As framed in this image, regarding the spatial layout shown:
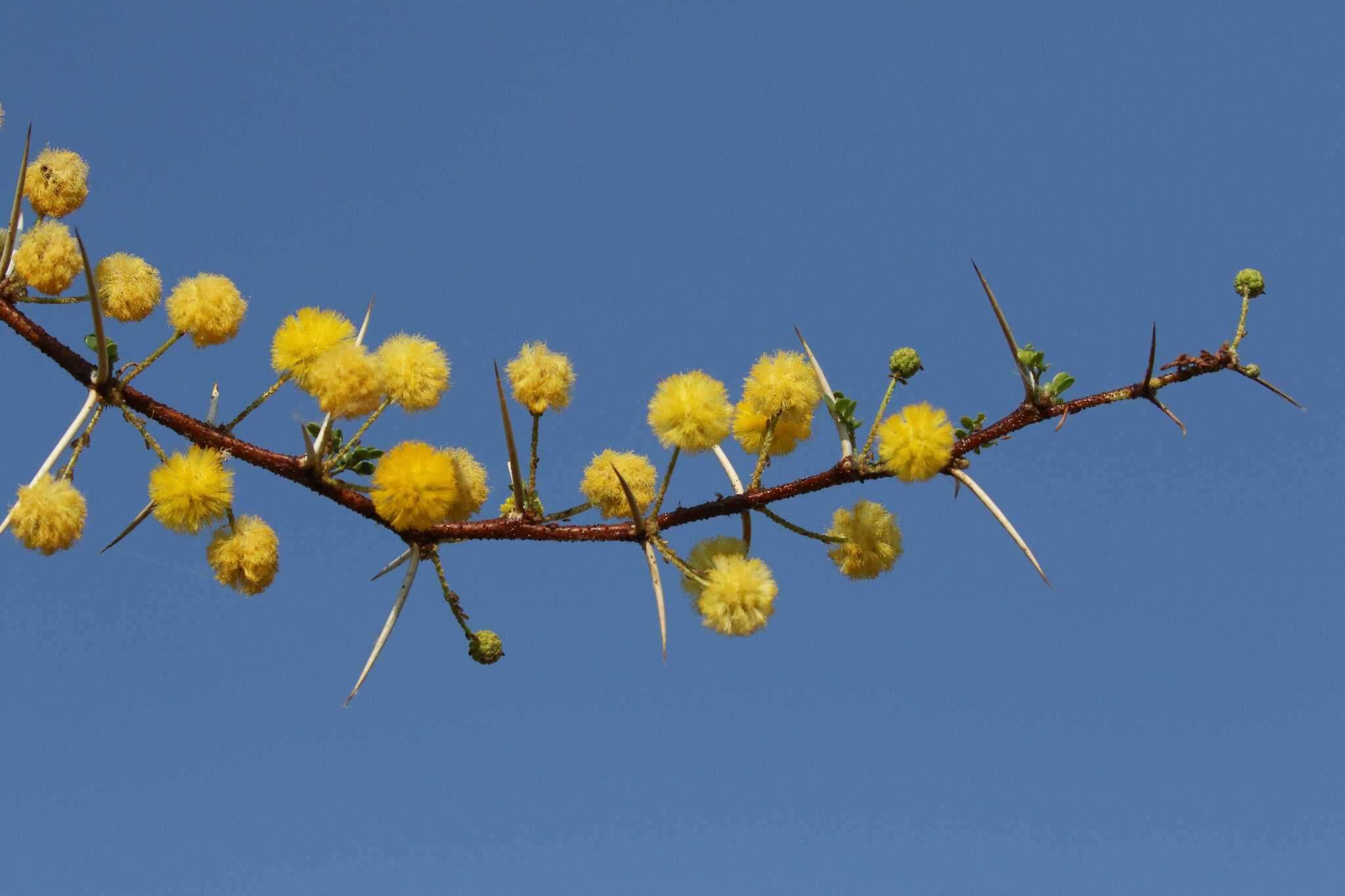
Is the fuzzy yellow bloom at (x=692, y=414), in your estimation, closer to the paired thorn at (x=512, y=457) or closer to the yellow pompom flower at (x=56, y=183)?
the paired thorn at (x=512, y=457)

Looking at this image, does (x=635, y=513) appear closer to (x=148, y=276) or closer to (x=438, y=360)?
(x=438, y=360)

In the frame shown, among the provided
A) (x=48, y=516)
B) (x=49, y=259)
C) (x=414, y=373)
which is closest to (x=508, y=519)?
(x=414, y=373)

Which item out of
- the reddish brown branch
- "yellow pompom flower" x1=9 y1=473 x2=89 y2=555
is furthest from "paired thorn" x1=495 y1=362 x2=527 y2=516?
"yellow pompom flower" x1=9 y1=473 x2=89 y2=555

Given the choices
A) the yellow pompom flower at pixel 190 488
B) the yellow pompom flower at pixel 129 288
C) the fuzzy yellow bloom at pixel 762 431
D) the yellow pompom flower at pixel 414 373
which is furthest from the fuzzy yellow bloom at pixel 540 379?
the yellow pompom flower at pixel 129 288

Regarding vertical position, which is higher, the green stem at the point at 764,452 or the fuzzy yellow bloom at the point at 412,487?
the green stem at the point at 764,452

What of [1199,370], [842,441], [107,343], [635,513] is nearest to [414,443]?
[635,513]

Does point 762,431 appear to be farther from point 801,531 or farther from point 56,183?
point 56,183

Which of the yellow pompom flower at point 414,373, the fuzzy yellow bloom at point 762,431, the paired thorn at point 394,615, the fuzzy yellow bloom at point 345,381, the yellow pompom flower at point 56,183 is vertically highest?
the yellow pompom flower at point 56,183
